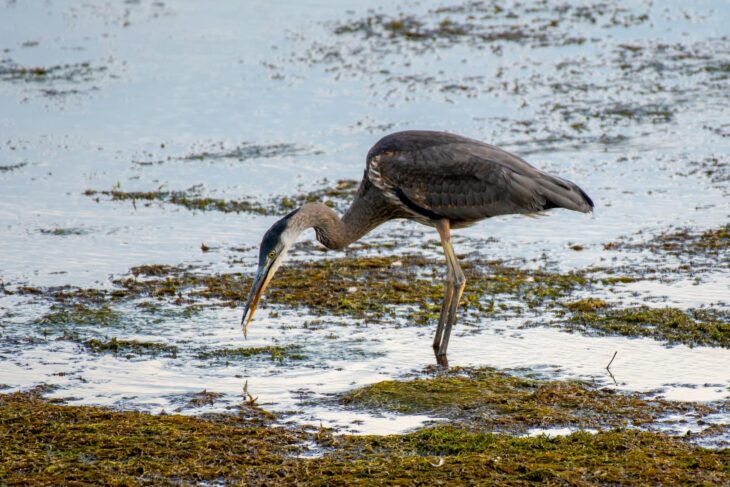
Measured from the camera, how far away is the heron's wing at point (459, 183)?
1048 cm

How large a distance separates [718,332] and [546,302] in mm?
1657

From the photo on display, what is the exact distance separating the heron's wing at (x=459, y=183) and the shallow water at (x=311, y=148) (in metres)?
1.00

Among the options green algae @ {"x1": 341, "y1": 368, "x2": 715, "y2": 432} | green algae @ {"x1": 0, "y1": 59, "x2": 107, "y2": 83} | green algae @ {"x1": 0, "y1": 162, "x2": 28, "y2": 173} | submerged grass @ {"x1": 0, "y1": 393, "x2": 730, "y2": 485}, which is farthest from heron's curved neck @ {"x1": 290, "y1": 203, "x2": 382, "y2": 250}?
green algae @ {"x1": 0, "y1": 59, "x2": 107, "y2": 83}

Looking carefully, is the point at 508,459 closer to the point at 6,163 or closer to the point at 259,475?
the point at 259,475

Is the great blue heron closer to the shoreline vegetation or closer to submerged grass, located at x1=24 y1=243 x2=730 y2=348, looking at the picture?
submerged grass, located at x1=24 y1=243 x2=730 y2=348

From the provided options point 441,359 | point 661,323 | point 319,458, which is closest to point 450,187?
point 441,359

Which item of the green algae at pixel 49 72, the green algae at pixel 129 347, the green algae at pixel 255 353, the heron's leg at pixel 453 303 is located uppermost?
the green algae at pixel 49 72

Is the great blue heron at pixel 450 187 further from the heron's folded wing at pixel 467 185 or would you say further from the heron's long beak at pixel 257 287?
the heron's long beak at pixel 257 287

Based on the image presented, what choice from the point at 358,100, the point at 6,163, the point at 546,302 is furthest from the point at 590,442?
the point at 358,100

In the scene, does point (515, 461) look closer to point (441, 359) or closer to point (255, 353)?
point (441, 359)

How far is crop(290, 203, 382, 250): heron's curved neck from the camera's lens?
1059 centimetres

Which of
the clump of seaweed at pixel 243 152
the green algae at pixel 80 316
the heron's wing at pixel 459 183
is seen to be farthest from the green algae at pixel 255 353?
the clump of seaweed at pixel 243 152

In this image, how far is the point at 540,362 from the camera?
378 inches

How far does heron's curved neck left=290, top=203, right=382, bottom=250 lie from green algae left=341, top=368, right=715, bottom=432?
2.03 metres
